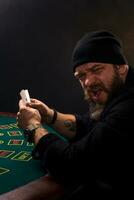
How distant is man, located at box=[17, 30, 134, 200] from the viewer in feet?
3.90

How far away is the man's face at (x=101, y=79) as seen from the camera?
→ 1487 mm

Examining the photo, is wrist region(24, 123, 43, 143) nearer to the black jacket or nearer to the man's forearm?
the black jacket

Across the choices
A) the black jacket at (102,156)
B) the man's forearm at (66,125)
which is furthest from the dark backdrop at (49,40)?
the black jacket at (102,156)

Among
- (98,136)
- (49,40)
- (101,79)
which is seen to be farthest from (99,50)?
(49,40)

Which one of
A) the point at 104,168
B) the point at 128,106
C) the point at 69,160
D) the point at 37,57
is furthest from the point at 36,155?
the point at 37,57

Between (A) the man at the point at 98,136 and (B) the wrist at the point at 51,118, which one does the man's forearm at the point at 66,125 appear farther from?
(A) the man at the point at 98,136

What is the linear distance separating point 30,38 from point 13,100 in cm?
87

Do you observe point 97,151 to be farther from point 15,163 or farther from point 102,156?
point 15,163

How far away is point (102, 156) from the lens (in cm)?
119

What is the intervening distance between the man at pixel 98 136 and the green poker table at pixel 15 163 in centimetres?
8

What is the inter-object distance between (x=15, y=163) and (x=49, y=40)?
2495 millimetres

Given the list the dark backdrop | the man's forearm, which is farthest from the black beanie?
the dark backdrop

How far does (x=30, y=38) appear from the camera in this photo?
388cm

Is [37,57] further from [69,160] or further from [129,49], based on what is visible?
[69,160]
